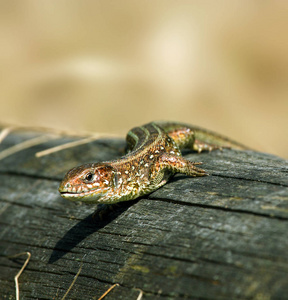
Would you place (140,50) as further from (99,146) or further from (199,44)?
(99,146)

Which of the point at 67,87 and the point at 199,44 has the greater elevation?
the point at 199,44

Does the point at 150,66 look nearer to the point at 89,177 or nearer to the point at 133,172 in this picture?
the point at 133,172

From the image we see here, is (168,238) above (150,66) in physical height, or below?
below

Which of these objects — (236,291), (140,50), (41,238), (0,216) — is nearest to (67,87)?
(140,50)

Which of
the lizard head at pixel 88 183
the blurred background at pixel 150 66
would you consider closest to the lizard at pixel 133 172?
the lizard head at pixel 88 183

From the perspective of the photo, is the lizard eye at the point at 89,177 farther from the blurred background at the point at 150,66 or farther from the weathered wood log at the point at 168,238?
the blurred background at the point at 150,66

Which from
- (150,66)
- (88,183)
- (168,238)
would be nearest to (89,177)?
(88,183)

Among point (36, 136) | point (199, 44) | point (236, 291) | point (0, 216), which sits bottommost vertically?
point (0, 216)
